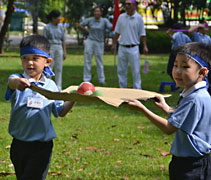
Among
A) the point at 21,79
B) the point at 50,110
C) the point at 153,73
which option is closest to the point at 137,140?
the point at 50,110

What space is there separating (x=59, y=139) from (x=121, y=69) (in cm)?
475

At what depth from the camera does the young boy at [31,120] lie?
137 inches

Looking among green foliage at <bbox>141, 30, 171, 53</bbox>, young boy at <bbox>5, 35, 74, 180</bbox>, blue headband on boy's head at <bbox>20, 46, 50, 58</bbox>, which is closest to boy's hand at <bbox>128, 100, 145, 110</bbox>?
young boy at <bbox>5, 35, 74, 180</bbox>

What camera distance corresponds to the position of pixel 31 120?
347 cm

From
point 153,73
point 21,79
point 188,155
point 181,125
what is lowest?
point 153,73

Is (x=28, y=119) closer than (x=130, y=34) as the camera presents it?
Yes

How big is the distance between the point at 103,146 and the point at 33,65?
2.82 metres

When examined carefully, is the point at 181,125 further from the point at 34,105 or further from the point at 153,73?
the point at 153,73

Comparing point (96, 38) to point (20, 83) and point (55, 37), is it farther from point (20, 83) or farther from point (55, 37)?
point (20, 83)

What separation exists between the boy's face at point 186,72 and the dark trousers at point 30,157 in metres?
1.14

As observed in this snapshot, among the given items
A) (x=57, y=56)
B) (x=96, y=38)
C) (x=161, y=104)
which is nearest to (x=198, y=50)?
(x=161, y=104)

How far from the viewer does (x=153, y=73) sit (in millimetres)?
15453

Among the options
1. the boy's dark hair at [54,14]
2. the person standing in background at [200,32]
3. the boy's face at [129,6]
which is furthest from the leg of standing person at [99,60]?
the person standing in background at [200,32]

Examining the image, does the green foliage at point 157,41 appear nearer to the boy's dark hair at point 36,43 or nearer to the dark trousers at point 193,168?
the boy's dark hair at point 36,43
